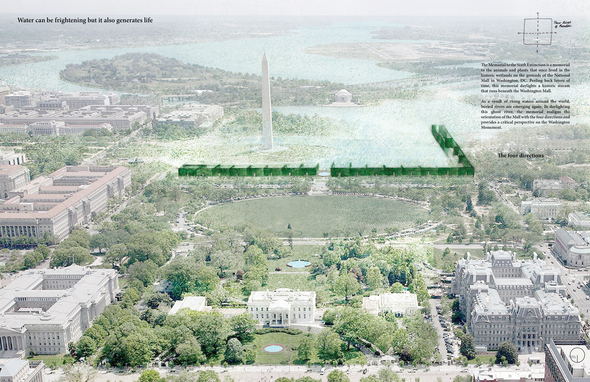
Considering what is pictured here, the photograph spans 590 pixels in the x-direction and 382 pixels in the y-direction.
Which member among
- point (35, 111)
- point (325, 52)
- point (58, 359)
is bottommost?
point (58, 359)

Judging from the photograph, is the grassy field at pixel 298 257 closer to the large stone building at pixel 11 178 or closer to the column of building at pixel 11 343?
the column of building at pixel 11 343

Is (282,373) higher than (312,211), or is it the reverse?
(312,211)

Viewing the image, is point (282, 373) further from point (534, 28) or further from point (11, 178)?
point (11, 178)

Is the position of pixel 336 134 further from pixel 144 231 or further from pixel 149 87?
pixel 149 87

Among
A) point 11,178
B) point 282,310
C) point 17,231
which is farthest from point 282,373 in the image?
point 11,178

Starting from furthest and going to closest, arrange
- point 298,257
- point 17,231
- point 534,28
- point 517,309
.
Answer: point 17,231
point 298,257
point 517,309
point 534,28

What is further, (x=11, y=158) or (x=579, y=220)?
(x=11, y=158)

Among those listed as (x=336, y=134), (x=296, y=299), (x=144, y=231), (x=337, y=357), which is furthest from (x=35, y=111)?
(x=336, y=134)

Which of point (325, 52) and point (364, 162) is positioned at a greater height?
point (325, 52)

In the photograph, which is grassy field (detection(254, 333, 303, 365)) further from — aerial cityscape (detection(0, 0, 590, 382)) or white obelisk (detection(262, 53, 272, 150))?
white obelisk (detection(262, 53, 272, 150))
